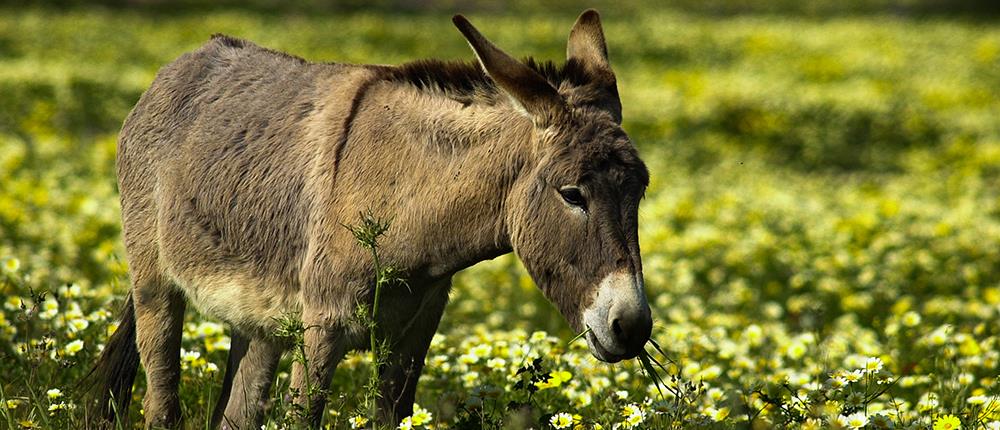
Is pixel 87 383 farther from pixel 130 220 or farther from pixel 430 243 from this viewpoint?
pixel 430 243

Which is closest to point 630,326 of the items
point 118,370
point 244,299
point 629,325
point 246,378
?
point 629,325

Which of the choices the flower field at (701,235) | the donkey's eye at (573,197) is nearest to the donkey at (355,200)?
the donkey's eye at (573,197)

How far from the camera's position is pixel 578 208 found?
322cm

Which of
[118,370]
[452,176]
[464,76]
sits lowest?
[118,370]

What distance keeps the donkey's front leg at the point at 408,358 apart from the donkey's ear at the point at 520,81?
70 cm

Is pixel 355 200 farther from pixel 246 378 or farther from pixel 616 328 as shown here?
pixel 246 378

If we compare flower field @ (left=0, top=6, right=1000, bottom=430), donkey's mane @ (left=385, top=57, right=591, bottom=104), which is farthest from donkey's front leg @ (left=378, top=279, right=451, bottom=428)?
donkey's mane @ (left=385, top=57, right=591, bottom=104)

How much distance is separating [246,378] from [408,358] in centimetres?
87

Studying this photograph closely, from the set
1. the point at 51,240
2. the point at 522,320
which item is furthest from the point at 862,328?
the point at 51,240

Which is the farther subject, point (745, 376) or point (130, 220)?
point (745, 376)

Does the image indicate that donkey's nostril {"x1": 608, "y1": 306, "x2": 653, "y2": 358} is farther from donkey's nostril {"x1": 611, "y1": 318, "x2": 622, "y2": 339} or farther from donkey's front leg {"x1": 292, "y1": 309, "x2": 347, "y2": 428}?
donkey's front leg {"x1": 292, "y1": 309, "x2": 347, "y2": 428}

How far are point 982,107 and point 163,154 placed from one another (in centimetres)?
1673

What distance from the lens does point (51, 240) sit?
28.1 ft

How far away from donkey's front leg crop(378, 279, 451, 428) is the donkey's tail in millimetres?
1206
